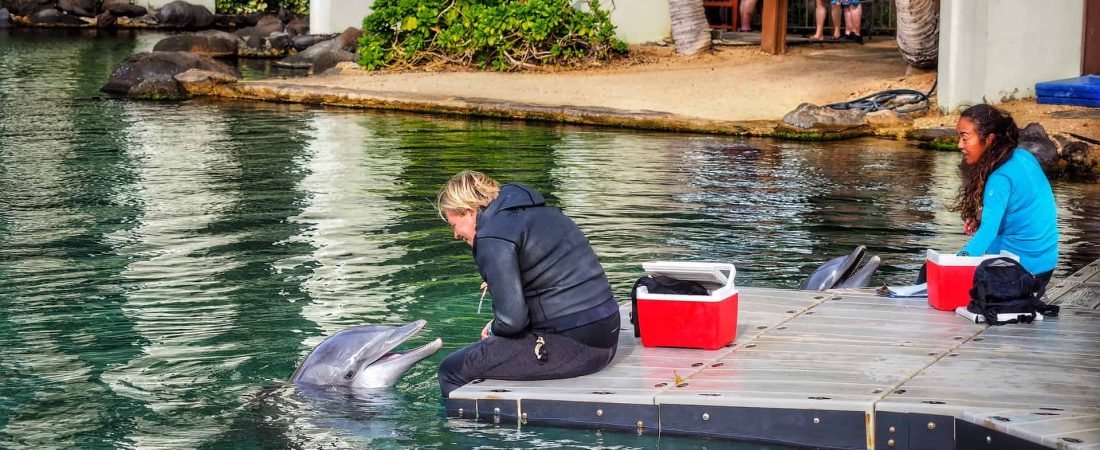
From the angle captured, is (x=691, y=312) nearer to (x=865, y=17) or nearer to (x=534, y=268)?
(x=534, y=268)

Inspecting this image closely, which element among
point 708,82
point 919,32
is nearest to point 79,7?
point 708,82

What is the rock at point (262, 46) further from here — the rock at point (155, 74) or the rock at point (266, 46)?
the rock at point (155, 74)

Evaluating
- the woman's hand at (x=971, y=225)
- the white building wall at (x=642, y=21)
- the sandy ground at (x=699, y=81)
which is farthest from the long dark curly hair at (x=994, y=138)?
the white building wall at (x=642, y=21)

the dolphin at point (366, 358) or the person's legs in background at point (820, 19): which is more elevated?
the person's legs in background at point (820, 19)

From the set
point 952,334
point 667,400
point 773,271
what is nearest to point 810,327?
point 952,334

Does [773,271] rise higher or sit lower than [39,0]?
lower

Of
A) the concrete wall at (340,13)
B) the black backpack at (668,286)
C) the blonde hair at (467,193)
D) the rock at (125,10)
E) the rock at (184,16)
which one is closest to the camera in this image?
the blonde hair at (467,193)

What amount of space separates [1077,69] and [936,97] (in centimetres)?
163

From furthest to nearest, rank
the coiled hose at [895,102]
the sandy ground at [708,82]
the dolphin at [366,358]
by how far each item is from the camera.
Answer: the sandy ground at [708,82] → the coiled hose at [895,102] → the dolphin at [366,358]

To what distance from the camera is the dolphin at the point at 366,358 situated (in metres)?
6.98

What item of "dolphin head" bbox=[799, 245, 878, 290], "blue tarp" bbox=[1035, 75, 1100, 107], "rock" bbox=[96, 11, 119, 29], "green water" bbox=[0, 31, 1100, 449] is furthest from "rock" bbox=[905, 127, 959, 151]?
"rock" bbox=[96, 11, 119, 29]

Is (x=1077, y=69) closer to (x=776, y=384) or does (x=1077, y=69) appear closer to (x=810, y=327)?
(x=810, y=327)

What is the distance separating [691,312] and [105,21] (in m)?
33.1

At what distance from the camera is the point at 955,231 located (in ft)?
36.6
